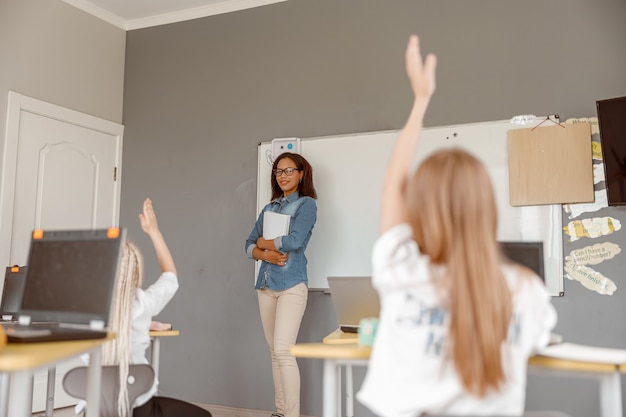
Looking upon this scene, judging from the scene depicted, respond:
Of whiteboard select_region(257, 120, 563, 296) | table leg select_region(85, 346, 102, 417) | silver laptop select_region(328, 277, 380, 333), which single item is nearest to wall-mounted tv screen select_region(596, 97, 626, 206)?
whiteboard select_region(257, 120, 563, 296)

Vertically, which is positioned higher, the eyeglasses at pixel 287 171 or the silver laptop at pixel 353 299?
the eyeglasses at pixel 287 171

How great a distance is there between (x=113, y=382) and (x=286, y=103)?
2487mm

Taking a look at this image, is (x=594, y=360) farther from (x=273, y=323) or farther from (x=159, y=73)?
(x=159, y=73)

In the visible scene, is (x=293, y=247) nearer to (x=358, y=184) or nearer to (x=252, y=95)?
(x=358, y=184)

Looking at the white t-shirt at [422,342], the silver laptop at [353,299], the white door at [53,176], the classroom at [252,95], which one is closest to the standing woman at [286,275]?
the classroom at [252,95]

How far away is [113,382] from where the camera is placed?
76.2 inches

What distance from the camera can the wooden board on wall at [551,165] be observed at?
3.16 metres

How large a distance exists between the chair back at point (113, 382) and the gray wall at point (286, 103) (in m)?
1.87

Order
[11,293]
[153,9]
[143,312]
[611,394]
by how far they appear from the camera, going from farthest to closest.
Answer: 1. [153,9]
2. [11,293]
3. [143,312]
4. [611,394]

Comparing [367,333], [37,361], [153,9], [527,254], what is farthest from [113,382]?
[153,9]

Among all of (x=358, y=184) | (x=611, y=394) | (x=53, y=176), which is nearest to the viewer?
(x=611, y=394)

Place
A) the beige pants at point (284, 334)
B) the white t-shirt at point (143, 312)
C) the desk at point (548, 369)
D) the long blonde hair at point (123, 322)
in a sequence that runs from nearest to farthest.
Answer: the desk at point (548, 369) < the long blonde hair at point (123, 322) < the white t-shirt at point (143, 312) < the beige pants at point (284, 334)

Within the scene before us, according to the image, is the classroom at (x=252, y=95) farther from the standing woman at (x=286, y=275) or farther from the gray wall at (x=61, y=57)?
the standing woman at (x=286, y=275)

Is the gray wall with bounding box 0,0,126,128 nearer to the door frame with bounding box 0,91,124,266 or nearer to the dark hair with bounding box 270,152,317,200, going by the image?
the door frame with bounding box 0,91,124,266
